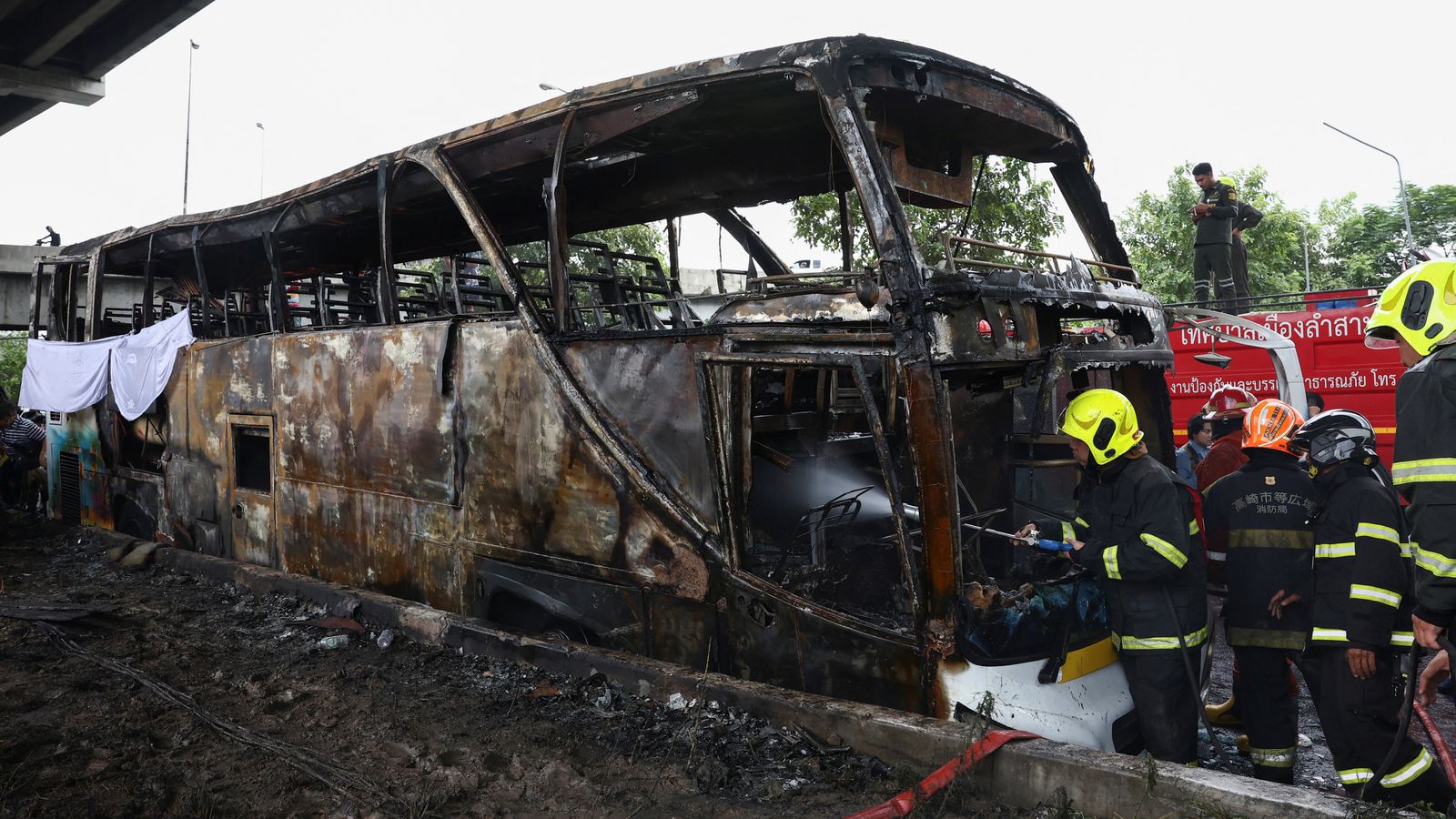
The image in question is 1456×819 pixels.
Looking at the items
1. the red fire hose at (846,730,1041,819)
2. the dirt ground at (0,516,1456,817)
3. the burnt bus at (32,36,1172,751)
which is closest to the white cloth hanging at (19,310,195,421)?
the burnt bus at (32,36,1172,751)

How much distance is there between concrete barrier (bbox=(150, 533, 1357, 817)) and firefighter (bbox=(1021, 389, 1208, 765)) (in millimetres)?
762

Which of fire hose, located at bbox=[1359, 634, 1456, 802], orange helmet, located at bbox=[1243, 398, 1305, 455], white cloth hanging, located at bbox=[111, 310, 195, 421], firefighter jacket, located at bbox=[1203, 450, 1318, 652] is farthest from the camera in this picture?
white cloth hanging, located at bbox=[111, 310, 195, 421]

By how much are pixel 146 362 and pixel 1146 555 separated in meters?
8.60

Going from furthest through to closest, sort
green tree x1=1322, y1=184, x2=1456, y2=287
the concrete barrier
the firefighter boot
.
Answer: green tree x1=1322, y1=184, x2=1456, y2=287
the firefighter boot
the concrete barrier

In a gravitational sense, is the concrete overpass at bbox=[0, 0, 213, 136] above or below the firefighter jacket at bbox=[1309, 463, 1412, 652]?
above

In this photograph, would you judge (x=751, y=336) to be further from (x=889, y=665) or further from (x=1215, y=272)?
(x=1215, y=272)

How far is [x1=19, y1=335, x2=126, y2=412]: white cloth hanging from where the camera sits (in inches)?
351

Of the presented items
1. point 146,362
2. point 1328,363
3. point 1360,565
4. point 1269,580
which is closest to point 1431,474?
point 1360,565

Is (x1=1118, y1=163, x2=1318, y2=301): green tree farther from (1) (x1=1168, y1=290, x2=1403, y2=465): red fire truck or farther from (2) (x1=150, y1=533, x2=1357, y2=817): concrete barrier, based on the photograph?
(2) (x1=150, y1=533, x2=1357, y2=817): concrete barrier

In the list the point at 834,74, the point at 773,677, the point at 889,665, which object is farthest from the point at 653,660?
the point at 834,74

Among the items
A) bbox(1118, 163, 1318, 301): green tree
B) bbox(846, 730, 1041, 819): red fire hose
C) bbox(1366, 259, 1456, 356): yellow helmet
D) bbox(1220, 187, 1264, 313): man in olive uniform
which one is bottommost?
bbox(846, 730, 1041, 819): red fire hose

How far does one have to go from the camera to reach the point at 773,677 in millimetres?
4055

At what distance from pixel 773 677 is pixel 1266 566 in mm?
2240

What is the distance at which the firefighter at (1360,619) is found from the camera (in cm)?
345
